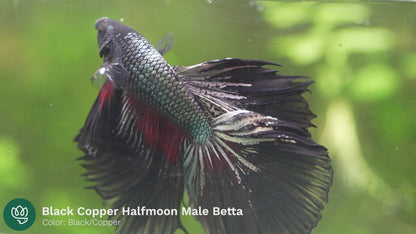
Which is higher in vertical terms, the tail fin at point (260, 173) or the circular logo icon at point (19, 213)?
the tail fin at point (260, 173)

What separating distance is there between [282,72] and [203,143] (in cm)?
32

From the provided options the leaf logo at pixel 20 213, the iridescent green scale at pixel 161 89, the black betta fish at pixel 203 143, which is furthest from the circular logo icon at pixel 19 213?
the iridescent green scale at pixel 161 89

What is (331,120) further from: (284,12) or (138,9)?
(138,9)

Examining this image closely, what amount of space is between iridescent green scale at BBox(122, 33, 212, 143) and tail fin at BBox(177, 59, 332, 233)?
4 centimetres

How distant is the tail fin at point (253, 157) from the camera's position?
3.06 feet

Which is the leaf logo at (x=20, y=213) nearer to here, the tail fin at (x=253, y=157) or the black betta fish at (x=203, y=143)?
the black betta fish at (x=203, y=143)

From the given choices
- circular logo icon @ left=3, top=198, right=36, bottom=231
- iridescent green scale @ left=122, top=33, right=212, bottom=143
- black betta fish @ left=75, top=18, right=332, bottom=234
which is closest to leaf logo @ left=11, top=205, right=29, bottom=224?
circular logo icon @ left=3, top=198, right=36, bottom=231

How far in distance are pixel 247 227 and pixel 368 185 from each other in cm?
39

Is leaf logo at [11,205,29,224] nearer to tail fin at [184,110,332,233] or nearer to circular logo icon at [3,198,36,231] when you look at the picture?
circular logo icon at [3,198,36,231]

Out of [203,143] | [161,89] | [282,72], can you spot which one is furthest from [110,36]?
[282,72]

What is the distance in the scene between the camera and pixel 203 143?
3.06 feet

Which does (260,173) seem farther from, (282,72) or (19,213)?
(19,213)

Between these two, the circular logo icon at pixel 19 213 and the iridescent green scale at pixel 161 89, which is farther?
the circular logo icon at pixel 19 213

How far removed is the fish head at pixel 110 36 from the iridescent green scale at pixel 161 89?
1.0 inches
